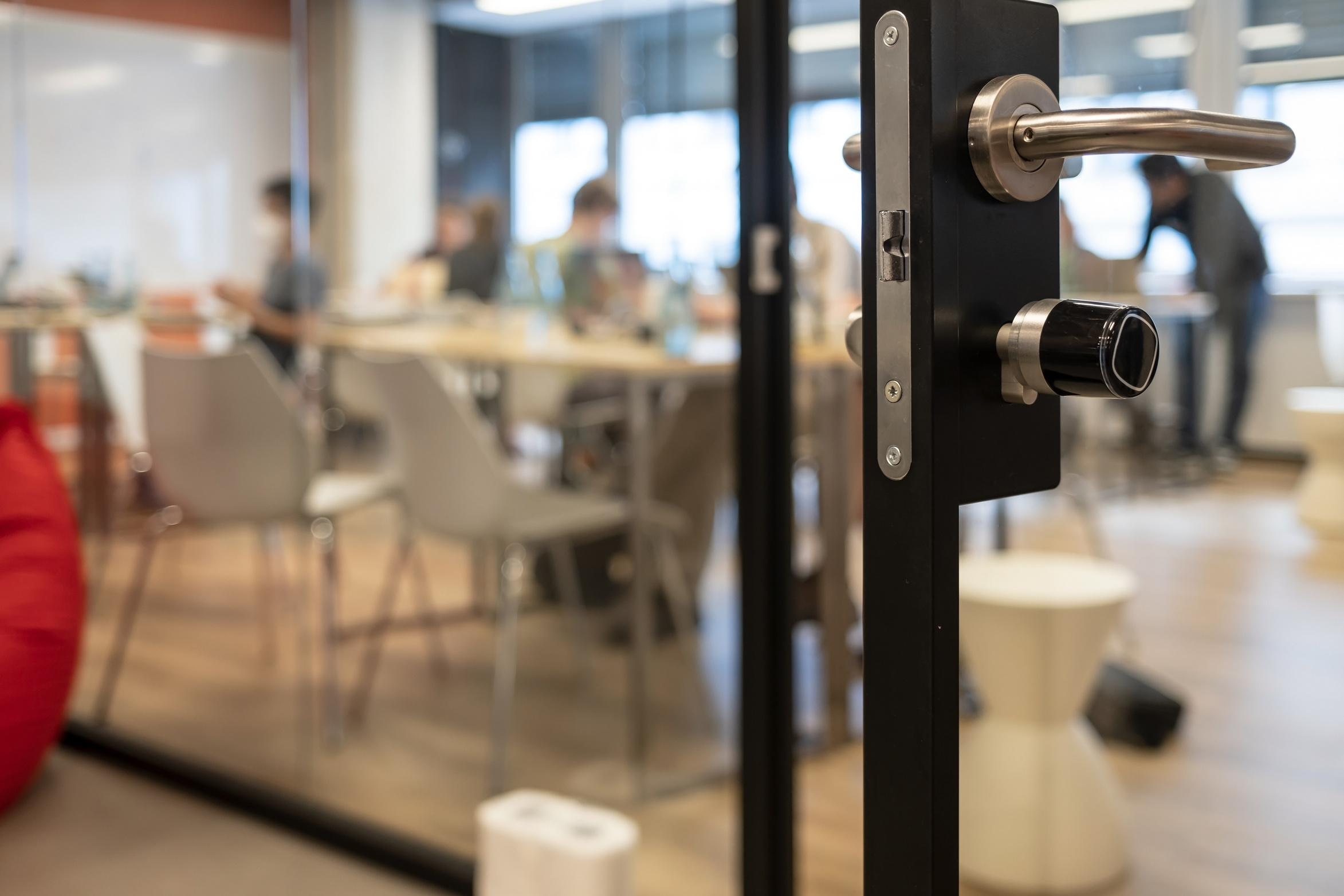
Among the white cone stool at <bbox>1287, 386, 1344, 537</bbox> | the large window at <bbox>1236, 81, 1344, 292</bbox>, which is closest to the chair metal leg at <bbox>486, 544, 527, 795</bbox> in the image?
the white cone stool at <bbox>1287, 386, 1344, 537</bbox>

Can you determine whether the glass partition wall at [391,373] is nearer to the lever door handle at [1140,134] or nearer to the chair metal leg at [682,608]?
the chair metal leg at [682,608]

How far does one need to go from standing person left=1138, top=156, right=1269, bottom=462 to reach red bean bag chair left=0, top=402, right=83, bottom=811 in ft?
5.76

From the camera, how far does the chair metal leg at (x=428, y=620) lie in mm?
2723

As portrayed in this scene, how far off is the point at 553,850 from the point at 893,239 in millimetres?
1143

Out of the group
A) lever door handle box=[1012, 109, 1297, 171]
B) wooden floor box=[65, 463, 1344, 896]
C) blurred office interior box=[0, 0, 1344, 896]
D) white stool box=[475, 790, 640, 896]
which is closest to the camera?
lever door handle box=[1012, 109, 1297, 171]

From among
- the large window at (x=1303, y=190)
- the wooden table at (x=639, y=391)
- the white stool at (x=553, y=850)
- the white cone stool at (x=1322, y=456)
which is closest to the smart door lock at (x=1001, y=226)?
the large window at (x=1303, y=190)

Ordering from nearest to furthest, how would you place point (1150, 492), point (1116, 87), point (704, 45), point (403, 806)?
point (1116, 87) < point (1150, 492) < point (403, 806) < point (704, 45)

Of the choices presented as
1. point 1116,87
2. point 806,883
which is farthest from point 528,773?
point 1116,87

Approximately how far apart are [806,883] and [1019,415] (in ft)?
4.67

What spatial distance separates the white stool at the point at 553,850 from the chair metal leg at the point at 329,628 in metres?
1.00

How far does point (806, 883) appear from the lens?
2.06 m

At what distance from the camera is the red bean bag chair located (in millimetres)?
2072

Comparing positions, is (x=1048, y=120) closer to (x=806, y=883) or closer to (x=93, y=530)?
(x=806, y=883)

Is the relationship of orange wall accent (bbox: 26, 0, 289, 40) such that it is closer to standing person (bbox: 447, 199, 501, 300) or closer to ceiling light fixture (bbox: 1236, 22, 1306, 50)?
standing person (bbox: 447, 199, 501, 300)
